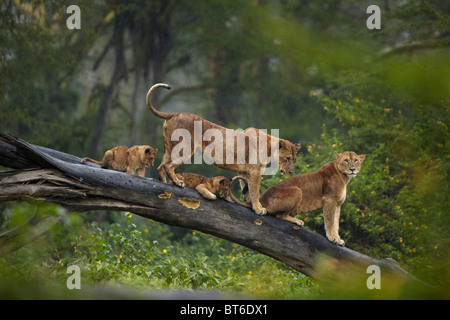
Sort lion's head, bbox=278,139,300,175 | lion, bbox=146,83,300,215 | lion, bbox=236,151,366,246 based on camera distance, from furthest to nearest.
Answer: lion, bbox=236,151,366,246
lion's head, bbox=278,139,300,175
lion, bbox=146,83,300,215

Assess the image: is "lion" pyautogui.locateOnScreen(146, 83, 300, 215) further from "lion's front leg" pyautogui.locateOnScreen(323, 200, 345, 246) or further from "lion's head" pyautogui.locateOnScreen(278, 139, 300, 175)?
"lion's front leg" pyautogui.locateOnScreen(323, 200, 345, 246)

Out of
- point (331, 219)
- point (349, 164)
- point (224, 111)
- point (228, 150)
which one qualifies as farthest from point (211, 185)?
point (224, 111)

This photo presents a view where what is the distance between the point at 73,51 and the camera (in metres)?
17.1

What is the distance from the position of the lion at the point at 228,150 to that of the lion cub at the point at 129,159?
43cm

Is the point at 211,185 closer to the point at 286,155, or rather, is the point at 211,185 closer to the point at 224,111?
the point at 286,155

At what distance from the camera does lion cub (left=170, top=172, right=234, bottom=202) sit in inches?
256

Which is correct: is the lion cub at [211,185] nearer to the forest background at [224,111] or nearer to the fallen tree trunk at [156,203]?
the fallen tree trunk at [156,203]

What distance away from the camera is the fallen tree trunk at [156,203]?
5.70m

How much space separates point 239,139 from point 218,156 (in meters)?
0.34

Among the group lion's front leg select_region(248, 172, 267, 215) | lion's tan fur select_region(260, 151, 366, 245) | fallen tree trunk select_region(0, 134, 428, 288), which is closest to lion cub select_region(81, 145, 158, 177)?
fallen tree trunk select_region(0, 134, 428, 288)

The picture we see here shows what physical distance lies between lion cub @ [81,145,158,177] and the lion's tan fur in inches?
63.2

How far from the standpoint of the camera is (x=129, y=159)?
680 centimetres

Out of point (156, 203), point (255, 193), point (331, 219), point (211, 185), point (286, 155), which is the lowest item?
point (331, 219)

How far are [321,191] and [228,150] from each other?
57.5 inches
